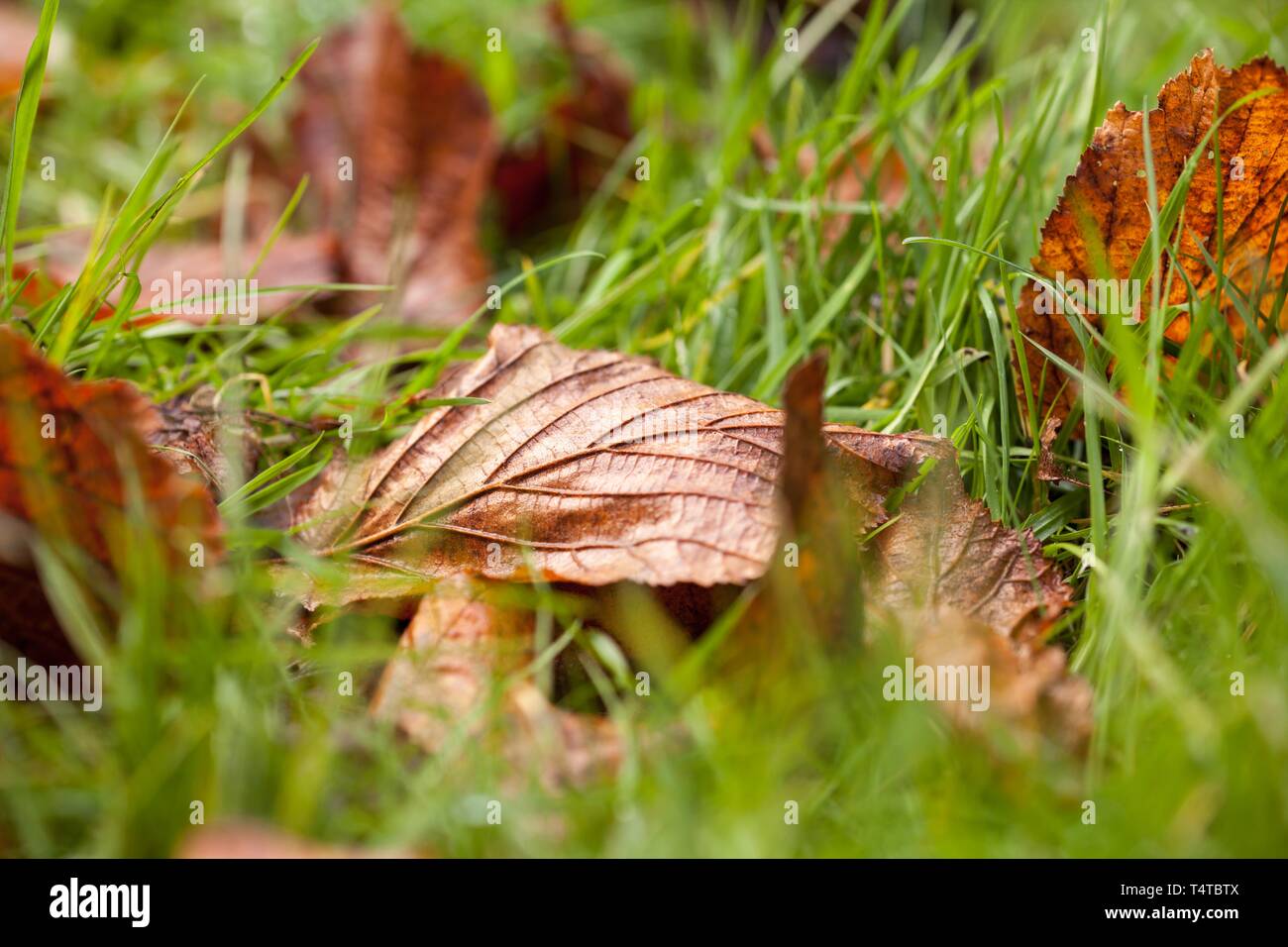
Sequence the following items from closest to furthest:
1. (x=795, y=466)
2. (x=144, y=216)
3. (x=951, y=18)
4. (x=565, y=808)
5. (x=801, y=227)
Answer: (x=565, y=808), (x=795, y=466), (x=144, y=216), (x=801, y=227), (x=951, y=18)

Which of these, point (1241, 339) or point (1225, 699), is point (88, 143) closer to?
point (1241, 339)

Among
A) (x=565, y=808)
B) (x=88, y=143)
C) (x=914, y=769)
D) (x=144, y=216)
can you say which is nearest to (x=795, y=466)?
(x=914, y=769)

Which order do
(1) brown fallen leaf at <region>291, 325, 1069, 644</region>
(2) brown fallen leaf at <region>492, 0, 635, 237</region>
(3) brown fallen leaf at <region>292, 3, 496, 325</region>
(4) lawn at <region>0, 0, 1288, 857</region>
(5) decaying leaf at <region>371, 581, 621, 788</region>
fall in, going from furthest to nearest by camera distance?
1. (2) brown fallen leaf at <region>492, 0, 635, 237</region>
2. (3) brown fallen leaf at <region>292, 3, 496, 325</region>
3. (1) brown fallen leaf at <region>291, 325, 1069, 644</region>
4. (5) decaying leaf at <region>371, 581, 621, 788</region>
5. (4) lawn at <region>0, 0, 1288, 857</region>

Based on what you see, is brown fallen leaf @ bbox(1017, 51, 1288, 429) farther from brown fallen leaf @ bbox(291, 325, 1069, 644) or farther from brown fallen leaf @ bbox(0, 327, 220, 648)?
brown fallen leaf @ bbox(0, 327, 220, 648)

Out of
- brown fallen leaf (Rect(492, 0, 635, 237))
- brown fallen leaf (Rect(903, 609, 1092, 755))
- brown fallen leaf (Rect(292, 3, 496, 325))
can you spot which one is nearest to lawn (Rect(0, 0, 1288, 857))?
brown fallen leaf (Rect(903, 609, 1092, 755))

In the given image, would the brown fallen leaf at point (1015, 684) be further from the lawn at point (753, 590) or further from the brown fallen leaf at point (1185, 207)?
the brown fallen leaf at point (1185, 207)

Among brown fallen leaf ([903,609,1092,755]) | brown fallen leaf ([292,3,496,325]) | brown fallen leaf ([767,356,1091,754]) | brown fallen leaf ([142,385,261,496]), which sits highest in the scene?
brown fallen leaf ([292,3,496,325])

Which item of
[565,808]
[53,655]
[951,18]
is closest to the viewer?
[565,808]
